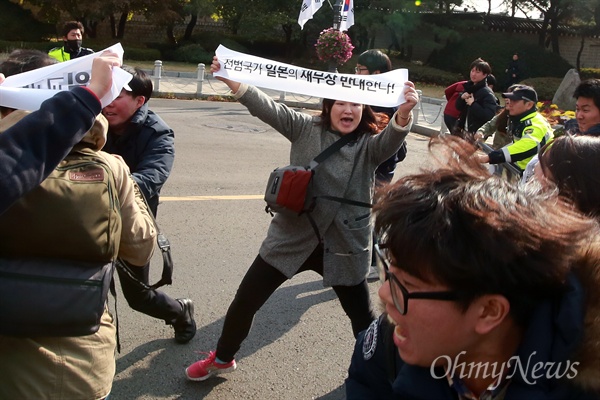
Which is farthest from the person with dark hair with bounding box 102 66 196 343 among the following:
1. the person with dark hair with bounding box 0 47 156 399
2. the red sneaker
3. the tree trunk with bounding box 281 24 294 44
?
the tree trunk with bounding box 281 24 294 44

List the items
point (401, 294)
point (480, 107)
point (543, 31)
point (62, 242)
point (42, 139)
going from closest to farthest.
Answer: point (401, 294) < point (42, 139) < point (62, 242) < point (480, 107) < point (543, 31)

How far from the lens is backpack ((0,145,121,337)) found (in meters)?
1.85

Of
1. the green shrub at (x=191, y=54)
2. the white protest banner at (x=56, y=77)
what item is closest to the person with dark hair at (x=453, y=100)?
the white protest banner at (x=56, y=77)

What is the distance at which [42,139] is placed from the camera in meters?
1.70

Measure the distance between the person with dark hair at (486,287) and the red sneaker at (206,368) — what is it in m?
2.27

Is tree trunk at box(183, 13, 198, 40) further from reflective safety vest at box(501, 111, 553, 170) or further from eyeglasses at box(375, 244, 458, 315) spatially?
eyeglasses at box(375, 244, 458, 315)

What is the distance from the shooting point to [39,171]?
5.57 feet

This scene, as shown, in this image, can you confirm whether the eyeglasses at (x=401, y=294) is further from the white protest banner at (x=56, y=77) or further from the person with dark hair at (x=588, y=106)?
the person with dark hair at (x=588, y=106)

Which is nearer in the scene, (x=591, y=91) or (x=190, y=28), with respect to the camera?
(x=591, y=91)

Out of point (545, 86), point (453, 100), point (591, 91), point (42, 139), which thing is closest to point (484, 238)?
point (42, 139)

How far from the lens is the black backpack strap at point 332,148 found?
3420mm

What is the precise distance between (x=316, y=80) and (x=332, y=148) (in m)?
0.36

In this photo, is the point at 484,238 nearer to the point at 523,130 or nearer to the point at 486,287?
the point at 486,287

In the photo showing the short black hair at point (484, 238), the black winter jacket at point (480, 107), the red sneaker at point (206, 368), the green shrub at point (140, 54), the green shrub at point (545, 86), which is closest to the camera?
the short black hair at point (484, 238)
